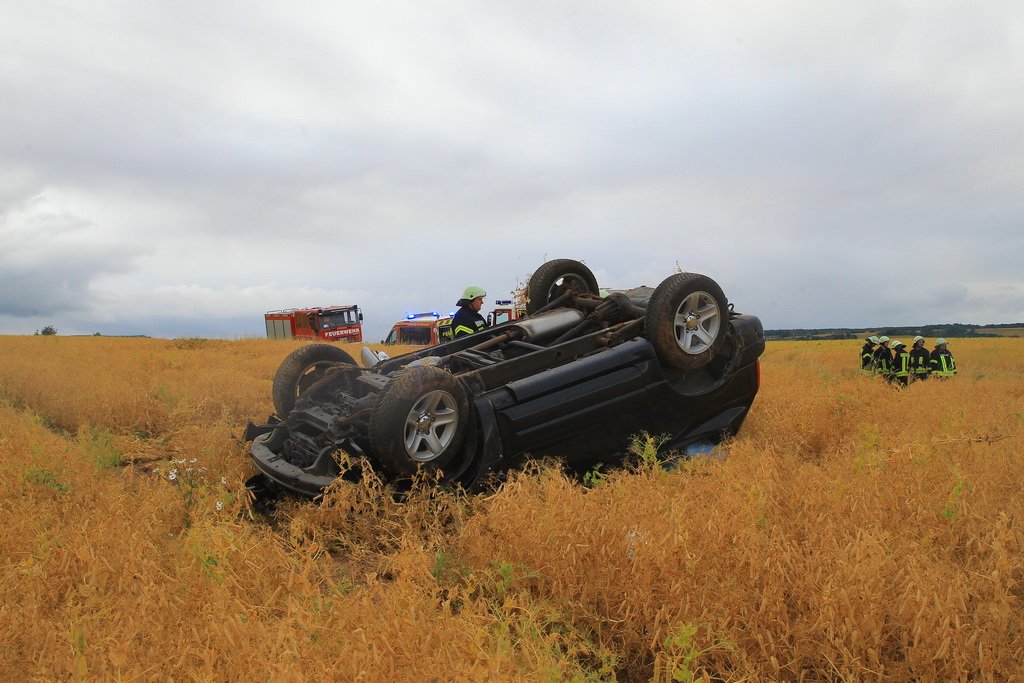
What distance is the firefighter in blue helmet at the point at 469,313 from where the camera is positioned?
7.56 meters

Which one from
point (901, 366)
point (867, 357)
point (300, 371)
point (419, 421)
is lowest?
point (901, 366)

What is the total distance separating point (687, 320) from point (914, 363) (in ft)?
34.4

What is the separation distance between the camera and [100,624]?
2859 mm

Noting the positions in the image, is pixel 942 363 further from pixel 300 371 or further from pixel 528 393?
pixel 300 371

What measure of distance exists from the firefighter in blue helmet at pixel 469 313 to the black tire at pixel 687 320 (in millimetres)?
2382

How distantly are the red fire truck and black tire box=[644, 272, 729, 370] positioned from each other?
27319mm

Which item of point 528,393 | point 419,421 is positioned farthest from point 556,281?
point 419,421

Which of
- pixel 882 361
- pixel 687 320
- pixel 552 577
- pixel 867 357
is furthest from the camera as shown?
pixel 867 357

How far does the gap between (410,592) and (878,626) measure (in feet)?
5.96

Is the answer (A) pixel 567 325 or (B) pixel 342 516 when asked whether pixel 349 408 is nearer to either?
(B) pixel 342 516

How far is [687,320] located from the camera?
5.79 m

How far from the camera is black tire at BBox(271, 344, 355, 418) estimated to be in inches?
230

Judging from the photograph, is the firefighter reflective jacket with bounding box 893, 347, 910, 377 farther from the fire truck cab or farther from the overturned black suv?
the fire truck cab

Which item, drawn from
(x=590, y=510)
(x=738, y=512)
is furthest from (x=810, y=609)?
(x=590, y=510)
